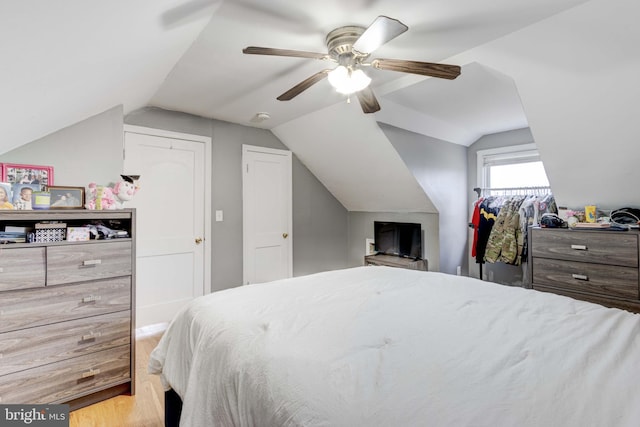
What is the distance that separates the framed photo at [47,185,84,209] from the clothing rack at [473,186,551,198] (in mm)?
3951

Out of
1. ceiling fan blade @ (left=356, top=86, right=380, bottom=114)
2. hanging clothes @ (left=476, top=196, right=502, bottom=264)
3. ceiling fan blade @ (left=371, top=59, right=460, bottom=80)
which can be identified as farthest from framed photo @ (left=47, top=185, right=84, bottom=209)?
hanging clothes @ (left=476, top=196, right=502, bottom=264)

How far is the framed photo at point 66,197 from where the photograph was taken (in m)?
2.13

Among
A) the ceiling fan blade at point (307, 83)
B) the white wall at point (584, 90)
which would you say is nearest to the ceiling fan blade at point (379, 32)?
the ceiling fan blade at point (307, 83)

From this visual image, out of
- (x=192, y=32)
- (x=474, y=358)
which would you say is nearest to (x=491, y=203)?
(x=474, y=358)

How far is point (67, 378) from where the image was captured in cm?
187

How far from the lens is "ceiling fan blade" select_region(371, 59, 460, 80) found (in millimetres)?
1634

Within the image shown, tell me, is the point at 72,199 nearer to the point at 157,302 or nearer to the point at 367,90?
the point at 157,302

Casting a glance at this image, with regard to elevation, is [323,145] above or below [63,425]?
above

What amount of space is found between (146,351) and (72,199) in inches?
55.9

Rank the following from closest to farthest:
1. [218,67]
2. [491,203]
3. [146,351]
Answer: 1. [218,67]
2. [146,351]
3. [491,203]

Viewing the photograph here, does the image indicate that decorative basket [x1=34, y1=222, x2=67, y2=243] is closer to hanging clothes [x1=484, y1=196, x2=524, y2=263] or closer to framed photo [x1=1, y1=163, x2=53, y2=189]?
framed photo [x1=1, y1=163, x2=53, y2=189]

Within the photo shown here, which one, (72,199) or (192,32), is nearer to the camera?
(192,32)

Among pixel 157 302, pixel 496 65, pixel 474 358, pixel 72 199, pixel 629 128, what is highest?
pixel 496 65

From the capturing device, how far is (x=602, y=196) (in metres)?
2.54
